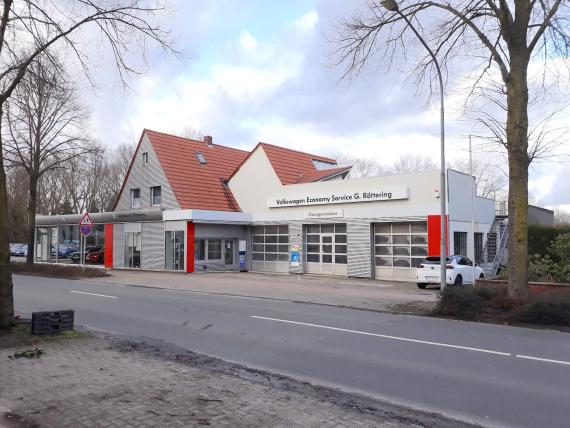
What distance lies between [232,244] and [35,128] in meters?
13.6

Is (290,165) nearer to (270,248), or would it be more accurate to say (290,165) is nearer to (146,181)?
(270,248)

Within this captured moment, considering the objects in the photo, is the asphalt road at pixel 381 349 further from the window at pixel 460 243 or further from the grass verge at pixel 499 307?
the window at pixel 460 243

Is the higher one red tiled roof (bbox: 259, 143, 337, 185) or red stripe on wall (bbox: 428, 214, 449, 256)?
red tiled roof (bbox: 259, 143, 337, 185)

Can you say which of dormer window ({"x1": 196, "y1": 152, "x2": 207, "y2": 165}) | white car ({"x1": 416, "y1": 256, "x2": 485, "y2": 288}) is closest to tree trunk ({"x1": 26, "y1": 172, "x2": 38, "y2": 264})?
dormer window ({"x1": 196, "y1": 152, "x2": 207, "y2": 165})

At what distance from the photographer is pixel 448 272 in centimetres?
2188

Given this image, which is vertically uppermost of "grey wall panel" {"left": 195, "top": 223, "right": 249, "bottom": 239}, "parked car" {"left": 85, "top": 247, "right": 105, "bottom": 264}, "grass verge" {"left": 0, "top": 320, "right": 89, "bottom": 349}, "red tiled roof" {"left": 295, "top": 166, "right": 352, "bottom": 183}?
"red tiled roof" {"left": 295, "top": 166, "right": 352, "bottom": 183}

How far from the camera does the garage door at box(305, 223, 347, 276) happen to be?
95.2 feet

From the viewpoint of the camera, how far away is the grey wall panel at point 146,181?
32.6m

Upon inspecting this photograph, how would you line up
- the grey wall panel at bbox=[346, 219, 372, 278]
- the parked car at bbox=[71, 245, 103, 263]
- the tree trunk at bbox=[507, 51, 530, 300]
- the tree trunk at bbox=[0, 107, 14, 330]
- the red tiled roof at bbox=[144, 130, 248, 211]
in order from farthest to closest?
the parked car at bbox=[71, 245, 103, 263] < the red tiled roof at bbox=[144, 130, 248, 211] < the grey wall panel at bbox=[346, 219, 372, 278] < the tree trunk at bbox=[507, 51, 530, 300] < the tree trunk at bbox=[0, 107, 14, 330]

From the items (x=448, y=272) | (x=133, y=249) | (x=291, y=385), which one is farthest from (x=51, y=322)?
(x=133, y=249)

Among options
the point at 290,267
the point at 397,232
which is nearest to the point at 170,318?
the point at 397,232

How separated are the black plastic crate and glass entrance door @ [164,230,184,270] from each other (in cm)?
2144

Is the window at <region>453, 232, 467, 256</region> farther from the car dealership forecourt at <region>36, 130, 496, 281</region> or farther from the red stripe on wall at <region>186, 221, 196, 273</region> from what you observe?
the red stripe on wall at <region>186, 221, 196, 273</region>

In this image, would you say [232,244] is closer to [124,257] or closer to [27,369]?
[124,257]
